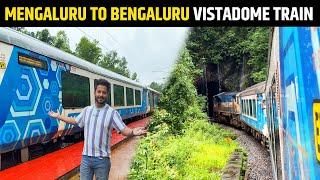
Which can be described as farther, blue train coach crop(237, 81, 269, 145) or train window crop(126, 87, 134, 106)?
train window crop(126, 87, 134, 106)

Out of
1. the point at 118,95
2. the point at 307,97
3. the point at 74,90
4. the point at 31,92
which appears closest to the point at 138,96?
the point at 118,95

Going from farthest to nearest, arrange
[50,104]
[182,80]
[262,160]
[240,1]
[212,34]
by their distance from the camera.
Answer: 1. [212,34]
2. [182,80]
3. [262,160]
4. [50,104]
5. [240,1]

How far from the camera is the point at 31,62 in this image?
9500 millimetres

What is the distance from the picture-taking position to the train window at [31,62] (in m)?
8.95

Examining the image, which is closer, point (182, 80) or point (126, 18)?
point (126, 18)

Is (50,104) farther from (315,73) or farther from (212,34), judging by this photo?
(212,34)

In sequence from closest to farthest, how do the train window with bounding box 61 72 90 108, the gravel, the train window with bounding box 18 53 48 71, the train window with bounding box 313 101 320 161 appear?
the train window with bounding box 313 101 320 161, the train window with bounding box 18 53 48 71, the train window with bounding box 61 72 90 108, the gravel

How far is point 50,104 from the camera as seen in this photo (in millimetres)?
10500

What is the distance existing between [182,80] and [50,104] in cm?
789

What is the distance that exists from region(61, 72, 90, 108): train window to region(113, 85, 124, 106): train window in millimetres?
5216

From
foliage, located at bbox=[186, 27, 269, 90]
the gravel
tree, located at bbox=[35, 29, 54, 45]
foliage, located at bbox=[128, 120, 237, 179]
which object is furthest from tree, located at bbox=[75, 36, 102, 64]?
foliage, located at bbox=[128, 120, 237, 179]

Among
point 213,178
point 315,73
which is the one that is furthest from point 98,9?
point 213,178

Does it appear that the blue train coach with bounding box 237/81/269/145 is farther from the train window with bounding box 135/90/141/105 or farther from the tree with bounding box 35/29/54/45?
the tree with bounding box 35/29/54/45

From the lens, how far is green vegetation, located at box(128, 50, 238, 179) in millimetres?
8831
